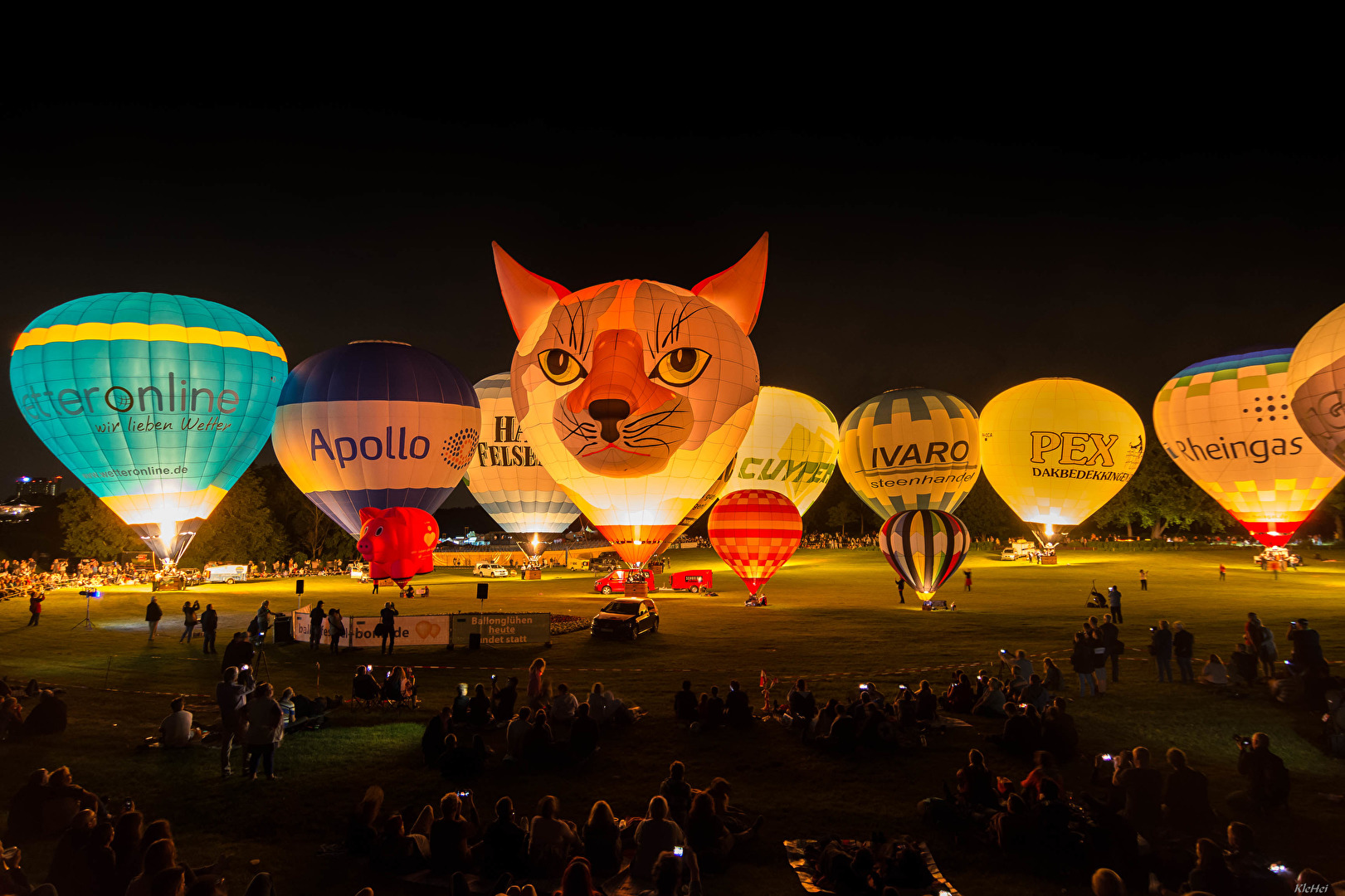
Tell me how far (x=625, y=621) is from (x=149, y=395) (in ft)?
53.1

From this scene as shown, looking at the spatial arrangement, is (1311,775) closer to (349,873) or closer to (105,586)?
(349,873)

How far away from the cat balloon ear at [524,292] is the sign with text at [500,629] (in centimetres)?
704

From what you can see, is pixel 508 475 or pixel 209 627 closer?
pixel 209 627

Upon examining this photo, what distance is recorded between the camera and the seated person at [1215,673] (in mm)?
11438

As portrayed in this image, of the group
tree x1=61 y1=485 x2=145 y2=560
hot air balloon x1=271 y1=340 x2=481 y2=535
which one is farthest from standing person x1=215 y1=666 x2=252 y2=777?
tree x1=61 y1=485 x2=145 y2=560

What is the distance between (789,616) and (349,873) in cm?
1630

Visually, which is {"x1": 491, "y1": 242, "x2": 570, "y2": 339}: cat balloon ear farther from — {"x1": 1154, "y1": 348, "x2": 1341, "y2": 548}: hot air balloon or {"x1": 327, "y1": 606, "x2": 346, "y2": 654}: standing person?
{"x1": 1154, "y1": 348, "x2": 1341, "y2": 548}: hot air balloon

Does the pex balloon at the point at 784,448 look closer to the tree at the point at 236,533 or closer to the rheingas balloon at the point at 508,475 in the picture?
the rheingas balloon at the point at 508,475

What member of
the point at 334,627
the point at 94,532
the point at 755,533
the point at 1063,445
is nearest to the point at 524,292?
the point at 334,627

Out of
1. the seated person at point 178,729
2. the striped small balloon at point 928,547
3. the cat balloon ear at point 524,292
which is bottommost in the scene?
the seated person at point 178,729

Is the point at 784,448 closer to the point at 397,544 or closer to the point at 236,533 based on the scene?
the point at 397,544

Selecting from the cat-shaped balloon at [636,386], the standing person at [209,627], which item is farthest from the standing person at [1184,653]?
the standing person at [209,627]

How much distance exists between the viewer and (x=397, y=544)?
18.6m

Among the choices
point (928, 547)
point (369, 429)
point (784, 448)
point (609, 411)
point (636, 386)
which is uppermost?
point (784, 448)
